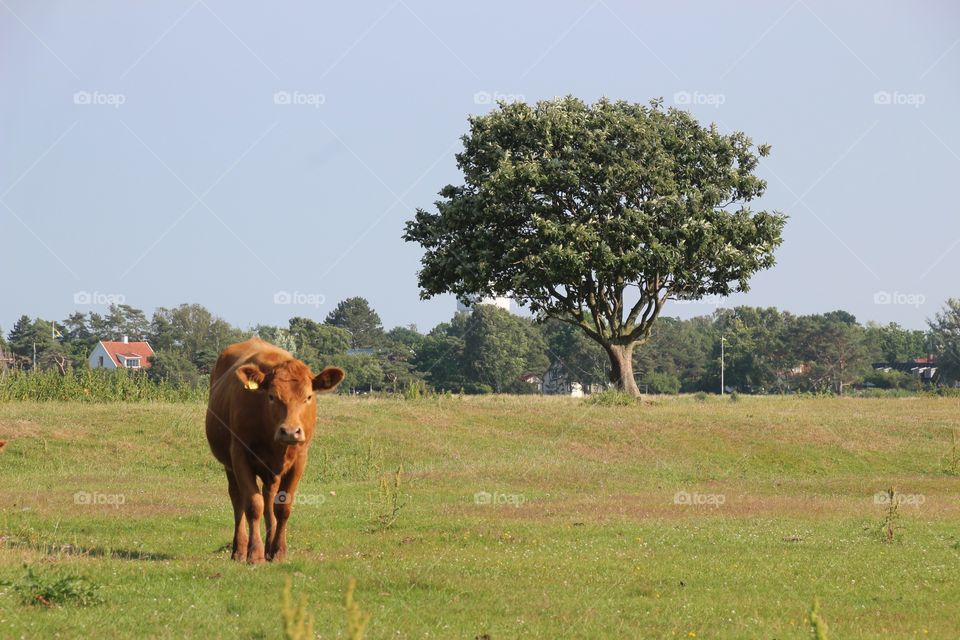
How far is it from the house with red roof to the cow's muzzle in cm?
11109

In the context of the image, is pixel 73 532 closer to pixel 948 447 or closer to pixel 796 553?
pixel 796 553

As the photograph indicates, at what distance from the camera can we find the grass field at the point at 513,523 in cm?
1159

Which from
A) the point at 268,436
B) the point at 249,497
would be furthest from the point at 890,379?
the point at 249,497

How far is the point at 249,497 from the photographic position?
14750 millimetres

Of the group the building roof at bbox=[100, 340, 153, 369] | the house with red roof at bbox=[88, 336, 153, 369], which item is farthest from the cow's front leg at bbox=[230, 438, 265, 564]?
the building roof at bbox=[100, 340, 153, 369]

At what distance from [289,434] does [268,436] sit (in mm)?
1276

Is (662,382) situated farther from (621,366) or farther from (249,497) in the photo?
(249,497)

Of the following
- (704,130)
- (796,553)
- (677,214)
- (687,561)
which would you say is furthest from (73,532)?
(704,130)

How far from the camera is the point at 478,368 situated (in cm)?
12369

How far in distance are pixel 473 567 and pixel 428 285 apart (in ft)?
119

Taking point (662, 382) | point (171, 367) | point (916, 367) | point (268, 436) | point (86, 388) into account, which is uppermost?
point (916, 367)

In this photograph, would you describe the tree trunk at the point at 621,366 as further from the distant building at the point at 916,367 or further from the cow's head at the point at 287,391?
the distant building at the point at 916,367

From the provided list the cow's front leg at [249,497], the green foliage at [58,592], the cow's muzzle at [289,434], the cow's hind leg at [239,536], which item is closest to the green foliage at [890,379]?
the cow's hind leg at [239,536]

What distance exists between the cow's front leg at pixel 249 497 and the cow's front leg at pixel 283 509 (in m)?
0.39
